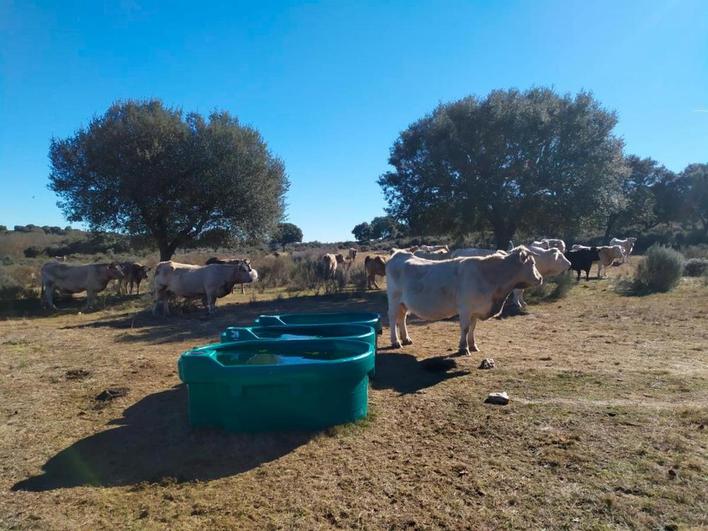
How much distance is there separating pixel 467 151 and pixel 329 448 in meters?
17.4

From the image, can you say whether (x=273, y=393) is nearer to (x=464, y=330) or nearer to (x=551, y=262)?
(x=464, y=330)

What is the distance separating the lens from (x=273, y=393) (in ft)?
17.2

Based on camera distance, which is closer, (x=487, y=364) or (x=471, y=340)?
(x=487, y=364)

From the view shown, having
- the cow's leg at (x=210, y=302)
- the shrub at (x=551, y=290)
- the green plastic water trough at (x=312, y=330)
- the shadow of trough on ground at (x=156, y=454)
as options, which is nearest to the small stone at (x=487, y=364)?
the green plastic water trough at (x=312, y=330)

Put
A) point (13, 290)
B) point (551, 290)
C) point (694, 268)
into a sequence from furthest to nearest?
point (694, 268)
point (13, 290)
point (551, 290)

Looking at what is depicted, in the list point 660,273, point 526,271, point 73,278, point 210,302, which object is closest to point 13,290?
point 73,278

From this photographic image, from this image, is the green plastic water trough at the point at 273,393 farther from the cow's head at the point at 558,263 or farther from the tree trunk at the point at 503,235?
the tree trunk at the point at 503,235

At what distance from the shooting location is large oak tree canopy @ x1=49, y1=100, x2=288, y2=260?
20.3 meters

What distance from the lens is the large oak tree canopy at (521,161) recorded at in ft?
64.5

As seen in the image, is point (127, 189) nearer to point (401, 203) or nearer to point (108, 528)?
point (401, 203)

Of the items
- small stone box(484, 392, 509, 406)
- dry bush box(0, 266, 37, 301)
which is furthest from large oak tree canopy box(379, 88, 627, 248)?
dry bush box(0, 266, 37, 301)

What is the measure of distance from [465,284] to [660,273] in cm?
1337

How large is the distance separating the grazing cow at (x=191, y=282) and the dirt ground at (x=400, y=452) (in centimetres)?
649

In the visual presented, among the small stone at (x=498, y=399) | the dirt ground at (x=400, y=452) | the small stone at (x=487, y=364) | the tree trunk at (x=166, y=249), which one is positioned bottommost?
the dirt ground at (x=400, y=452)
